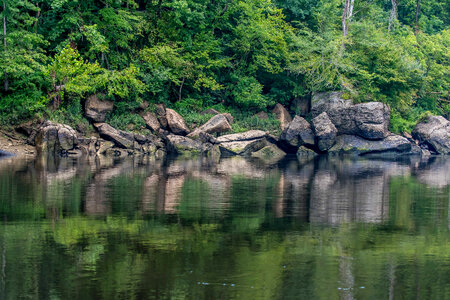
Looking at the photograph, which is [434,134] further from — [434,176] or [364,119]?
[434,176]

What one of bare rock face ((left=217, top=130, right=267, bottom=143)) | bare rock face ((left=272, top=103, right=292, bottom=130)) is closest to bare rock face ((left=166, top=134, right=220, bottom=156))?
bare rock face ((left=217, top=130, right=267, bottom=143))

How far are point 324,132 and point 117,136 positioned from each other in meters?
12.9

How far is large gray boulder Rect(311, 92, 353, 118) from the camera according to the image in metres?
41.6

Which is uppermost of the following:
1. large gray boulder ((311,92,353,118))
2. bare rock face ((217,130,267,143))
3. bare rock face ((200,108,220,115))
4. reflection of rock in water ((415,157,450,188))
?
large gray boulder ((311,92,353,118))

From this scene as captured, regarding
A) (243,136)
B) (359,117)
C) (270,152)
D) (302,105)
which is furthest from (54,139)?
(302,105)

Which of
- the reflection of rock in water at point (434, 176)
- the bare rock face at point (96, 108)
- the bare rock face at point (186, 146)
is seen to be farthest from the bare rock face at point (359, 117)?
the bare rock face at point (96, 108)

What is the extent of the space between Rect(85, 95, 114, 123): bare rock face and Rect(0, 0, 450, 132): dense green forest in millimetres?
537

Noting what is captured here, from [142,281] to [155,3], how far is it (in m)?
34.0

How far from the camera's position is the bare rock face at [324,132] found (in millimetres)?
39031

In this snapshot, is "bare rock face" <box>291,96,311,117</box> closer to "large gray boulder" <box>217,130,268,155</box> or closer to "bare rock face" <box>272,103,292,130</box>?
"bare rock face" <box>272,103,292,130</box>

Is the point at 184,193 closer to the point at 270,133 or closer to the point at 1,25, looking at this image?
the point at 1,25

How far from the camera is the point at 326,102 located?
42250 millimetres

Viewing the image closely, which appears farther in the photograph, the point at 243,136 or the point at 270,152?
the point at 270,152

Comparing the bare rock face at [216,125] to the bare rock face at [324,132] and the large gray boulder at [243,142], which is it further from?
the bare rock face at [324,132]
